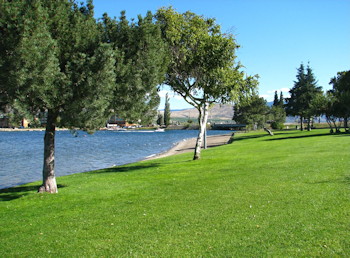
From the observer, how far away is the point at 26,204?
38.9 feet

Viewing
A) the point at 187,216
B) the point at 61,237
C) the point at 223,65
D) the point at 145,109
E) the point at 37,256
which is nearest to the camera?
the point at 37,256

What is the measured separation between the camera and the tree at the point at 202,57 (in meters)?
19.5

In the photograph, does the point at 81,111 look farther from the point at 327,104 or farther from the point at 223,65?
the point at 327,104

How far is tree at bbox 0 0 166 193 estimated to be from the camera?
9.23 meters

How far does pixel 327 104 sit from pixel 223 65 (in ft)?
127

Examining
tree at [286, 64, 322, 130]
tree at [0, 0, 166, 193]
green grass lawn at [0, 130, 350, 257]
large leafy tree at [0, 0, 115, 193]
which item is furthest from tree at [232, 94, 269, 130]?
large leafy tree at [0, 0, 115, 193]

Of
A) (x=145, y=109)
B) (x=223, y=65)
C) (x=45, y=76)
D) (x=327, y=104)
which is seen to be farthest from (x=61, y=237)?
(x=327, y=104)

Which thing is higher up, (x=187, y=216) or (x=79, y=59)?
(x=79, y=59)

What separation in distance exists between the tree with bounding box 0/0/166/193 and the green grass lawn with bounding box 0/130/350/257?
2924mm

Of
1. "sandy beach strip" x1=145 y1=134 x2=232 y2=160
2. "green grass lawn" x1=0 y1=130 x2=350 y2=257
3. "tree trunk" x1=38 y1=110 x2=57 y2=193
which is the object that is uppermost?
"tree trunk" x1=38 y1=110 x2=57 y2=193

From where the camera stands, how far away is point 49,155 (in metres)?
13.1

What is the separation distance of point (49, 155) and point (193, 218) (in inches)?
284

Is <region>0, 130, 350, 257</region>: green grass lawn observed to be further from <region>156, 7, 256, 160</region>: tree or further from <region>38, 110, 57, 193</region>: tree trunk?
<region>156, 7, 256, 160</region>: tree

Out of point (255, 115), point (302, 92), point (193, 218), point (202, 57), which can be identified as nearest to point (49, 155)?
point (193, 218)
